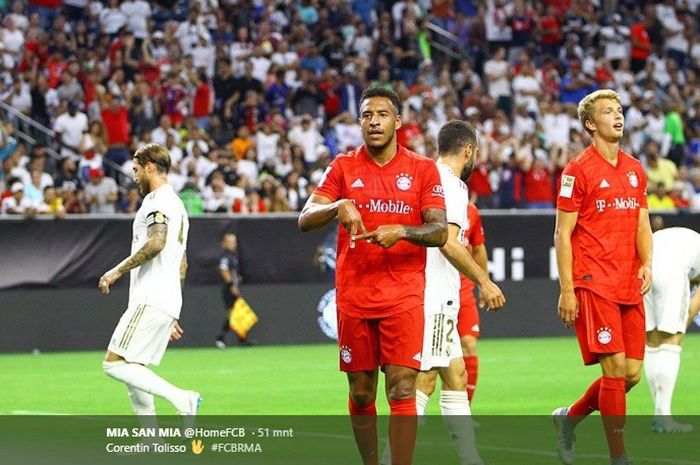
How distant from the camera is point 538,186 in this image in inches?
1082

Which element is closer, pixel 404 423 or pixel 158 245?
pixel 404 423

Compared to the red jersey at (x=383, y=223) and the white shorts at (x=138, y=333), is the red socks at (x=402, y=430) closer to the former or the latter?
the red jersey at (x=383, y=223)

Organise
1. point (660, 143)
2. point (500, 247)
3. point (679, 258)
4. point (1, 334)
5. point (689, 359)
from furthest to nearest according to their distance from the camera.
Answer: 1. point (660, 143)
2. point (500, 247)
3. point (1, 334)
4. point (689, 359)
5. point (679, 258)

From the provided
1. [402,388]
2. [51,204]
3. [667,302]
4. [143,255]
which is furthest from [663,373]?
[51,204]

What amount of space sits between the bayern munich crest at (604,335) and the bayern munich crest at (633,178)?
103cm

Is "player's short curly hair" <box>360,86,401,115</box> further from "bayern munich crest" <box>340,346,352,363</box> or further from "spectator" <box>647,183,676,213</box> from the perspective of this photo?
"spectator" <box>647,183,676,213</box>

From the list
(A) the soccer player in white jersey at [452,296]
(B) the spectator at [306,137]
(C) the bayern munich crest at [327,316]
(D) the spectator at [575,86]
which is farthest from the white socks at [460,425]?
(D) the spectator at [575,86]

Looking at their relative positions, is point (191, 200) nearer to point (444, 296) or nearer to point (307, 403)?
point (307, 403)

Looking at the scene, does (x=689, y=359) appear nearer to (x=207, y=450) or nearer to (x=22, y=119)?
(x=207, y=450)

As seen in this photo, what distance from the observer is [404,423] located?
8.20 metres

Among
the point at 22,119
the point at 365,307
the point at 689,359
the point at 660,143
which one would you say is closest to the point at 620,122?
the point at 365,307

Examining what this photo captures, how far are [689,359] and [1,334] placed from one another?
33.4ft

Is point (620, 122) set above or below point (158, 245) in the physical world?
above

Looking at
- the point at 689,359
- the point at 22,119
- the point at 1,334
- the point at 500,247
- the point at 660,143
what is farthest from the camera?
the point at 660,143
